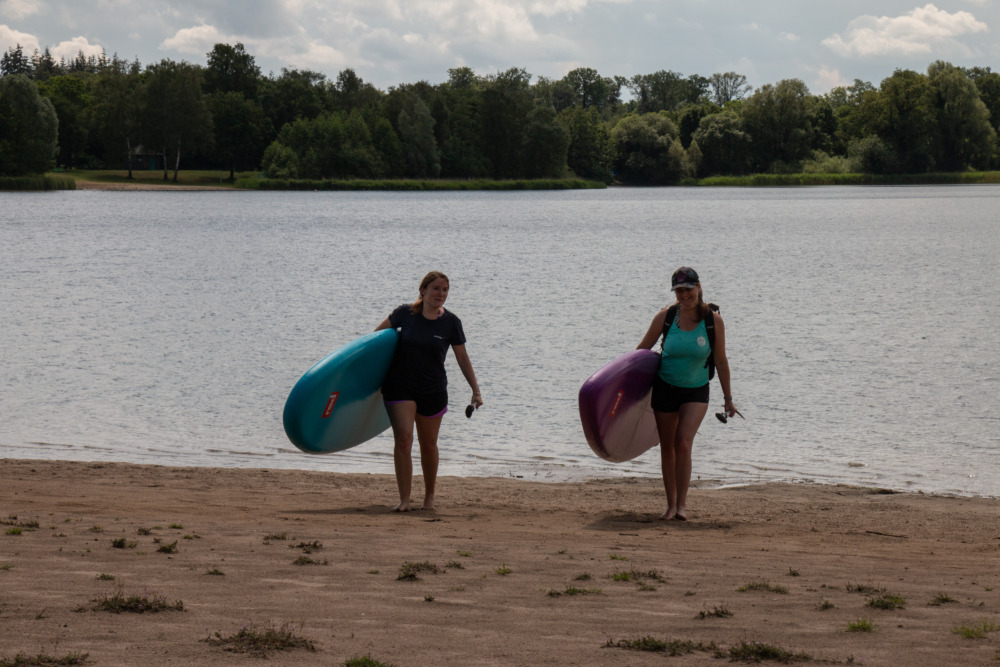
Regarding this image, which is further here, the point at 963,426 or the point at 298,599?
the point at 963,426

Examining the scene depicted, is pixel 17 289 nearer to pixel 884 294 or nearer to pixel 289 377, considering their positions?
pixel 289 377

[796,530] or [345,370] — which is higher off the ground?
[345,370]

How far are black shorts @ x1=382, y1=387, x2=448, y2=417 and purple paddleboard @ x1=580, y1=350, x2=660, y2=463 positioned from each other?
1.07 metres

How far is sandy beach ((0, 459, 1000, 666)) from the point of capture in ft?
14.2

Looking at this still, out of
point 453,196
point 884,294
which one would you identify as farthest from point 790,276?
point 453,196

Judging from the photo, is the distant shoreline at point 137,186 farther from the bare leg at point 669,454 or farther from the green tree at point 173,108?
the bare leg at point 669,454

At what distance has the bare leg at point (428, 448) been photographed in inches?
Answer: 299

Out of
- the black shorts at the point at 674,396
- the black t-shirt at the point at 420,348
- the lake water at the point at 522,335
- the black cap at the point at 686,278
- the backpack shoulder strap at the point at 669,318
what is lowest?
the lake water at the point at 522,335

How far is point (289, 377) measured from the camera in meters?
16.3

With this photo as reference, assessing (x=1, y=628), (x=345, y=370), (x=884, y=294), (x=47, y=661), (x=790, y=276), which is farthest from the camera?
(x=790, y=276)

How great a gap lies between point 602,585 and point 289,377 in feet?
37.9

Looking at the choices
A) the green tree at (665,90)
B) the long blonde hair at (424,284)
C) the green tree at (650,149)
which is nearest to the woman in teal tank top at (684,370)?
the long blonde hair at (424,284)

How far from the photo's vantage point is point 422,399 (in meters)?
7.52

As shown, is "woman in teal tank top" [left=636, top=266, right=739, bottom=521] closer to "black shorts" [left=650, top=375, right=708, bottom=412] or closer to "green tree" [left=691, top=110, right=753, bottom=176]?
"black shorts" [left=650, top=375, right=708, bottom=412]
